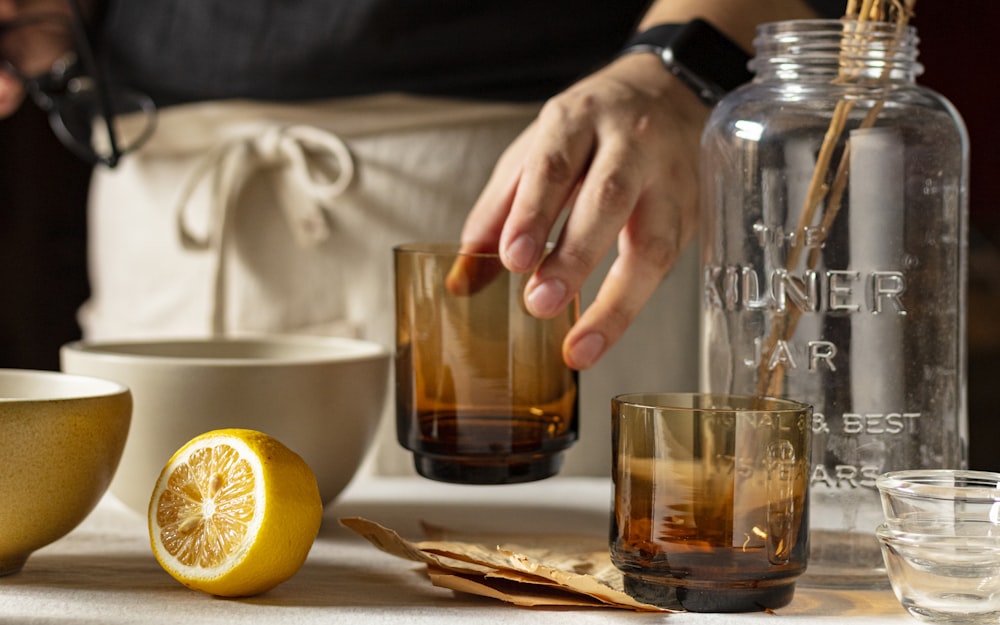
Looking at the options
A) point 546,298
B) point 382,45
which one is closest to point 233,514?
point 546,298

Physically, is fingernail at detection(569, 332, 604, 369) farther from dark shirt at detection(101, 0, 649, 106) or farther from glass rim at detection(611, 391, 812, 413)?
dark shirt at detection(101, 0, 649, 106)

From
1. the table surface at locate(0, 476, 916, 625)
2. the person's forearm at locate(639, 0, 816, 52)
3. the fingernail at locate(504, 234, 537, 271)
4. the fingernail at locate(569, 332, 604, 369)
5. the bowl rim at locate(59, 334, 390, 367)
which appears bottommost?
the table surface at locate(0, 476, 916, 625)

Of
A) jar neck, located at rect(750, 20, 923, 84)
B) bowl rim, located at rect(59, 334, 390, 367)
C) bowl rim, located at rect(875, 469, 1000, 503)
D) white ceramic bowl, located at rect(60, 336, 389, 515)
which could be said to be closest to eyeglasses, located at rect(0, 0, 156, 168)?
bowl rim, located at rect(59, 334, 390, 367)

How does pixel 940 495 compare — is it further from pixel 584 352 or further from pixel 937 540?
pixel 584 352

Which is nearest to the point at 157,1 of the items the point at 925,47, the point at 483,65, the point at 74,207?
the point at 483,65

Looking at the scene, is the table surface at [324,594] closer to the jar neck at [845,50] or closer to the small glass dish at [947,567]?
the small glass dish at [947,567]

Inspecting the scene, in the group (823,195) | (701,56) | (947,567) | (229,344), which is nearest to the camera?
(947,567)
